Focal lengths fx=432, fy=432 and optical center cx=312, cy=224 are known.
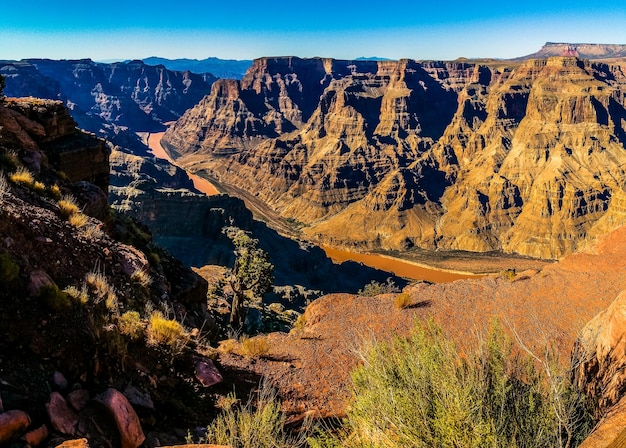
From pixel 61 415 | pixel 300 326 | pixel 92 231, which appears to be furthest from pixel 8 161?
pixel 61 415

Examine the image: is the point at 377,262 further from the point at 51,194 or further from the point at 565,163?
the point at 51,194

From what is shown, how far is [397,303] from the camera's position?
17625 mm

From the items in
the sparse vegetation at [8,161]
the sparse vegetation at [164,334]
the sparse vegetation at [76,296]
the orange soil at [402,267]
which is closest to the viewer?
the sparse vegetation at [76,296]

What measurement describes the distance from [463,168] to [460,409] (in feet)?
505

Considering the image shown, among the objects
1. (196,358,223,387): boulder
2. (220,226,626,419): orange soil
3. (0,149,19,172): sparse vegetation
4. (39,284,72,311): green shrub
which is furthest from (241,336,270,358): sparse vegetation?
(0,149,19,172): sparse vegetation

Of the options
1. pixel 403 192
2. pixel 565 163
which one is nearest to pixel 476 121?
pixel 565 163

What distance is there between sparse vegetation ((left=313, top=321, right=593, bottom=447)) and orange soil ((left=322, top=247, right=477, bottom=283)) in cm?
8705

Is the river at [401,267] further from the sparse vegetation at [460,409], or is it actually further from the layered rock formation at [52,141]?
the sparse vegetation at [460,409]

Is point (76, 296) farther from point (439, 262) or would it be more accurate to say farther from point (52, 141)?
point (439, 262)

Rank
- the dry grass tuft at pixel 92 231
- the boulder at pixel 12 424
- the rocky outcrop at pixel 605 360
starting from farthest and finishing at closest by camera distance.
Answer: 1. the dry grass tuft at pixel 92 231
2. the rocky outcrop at pixel 605 360
3. the boulder at pixel 12 424

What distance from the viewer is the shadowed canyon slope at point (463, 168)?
369 ft

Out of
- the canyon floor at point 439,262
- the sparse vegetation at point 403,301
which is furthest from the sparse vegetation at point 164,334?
the canyon floor at point 439,262

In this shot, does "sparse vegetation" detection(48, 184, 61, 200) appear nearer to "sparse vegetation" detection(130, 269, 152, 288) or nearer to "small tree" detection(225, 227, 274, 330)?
"sparse vegetation" detection(130, 269, 152, 288)

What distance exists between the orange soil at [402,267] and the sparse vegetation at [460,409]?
286 feet
